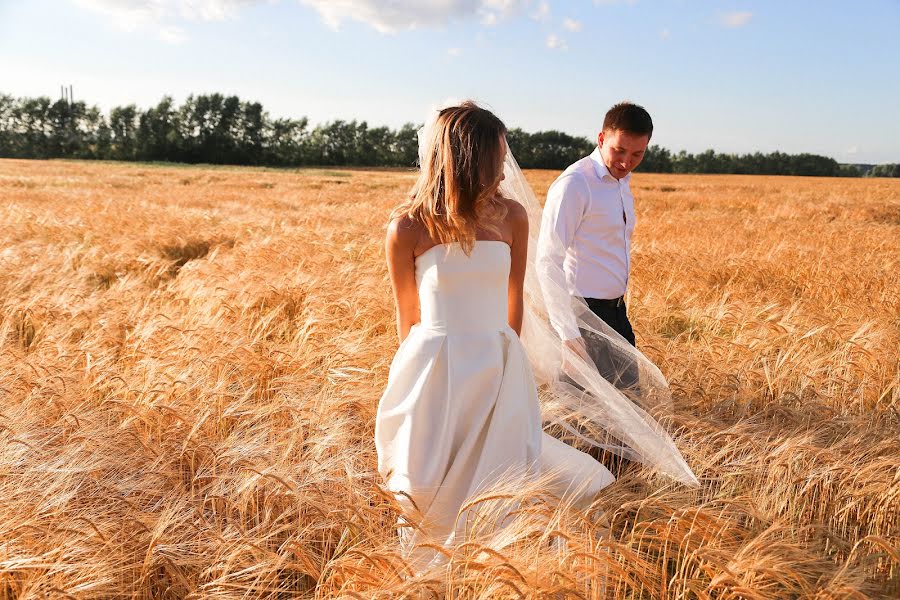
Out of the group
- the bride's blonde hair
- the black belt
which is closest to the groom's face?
the black belt

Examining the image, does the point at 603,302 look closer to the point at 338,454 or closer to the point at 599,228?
the point at 599,228

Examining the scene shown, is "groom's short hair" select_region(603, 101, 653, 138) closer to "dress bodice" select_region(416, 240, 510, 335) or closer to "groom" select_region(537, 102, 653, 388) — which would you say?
"groom" select_region(537, 102, 653, 388)

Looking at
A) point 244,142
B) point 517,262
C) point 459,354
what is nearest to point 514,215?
point 517,262

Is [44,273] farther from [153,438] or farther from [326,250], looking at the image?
[153,438]

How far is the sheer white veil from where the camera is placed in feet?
9.00

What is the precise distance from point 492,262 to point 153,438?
1.68m

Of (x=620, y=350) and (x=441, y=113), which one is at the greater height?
(x=441, y=113)

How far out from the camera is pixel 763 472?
2.43 m

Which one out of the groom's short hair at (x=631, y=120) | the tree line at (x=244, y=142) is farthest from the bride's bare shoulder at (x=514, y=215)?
the tree line at (x=244, y=142)

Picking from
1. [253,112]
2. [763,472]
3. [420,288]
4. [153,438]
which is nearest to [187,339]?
[153,438]

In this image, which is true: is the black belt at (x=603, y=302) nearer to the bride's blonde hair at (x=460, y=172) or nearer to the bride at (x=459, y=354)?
the bride at (x=459, y=354)

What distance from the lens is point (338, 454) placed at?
2.47 meters

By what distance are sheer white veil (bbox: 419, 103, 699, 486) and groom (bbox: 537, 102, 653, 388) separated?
11 millimetres

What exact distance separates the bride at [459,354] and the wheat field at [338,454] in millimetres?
166
